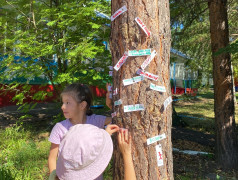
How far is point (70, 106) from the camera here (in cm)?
227

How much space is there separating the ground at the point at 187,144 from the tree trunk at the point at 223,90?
0.35 meters

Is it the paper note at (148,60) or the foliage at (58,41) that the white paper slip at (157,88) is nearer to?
the paper note at (148,60)

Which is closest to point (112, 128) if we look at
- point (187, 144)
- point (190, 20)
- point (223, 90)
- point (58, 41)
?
point (223, 90)

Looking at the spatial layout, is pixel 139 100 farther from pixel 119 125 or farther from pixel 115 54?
pixel 115 54

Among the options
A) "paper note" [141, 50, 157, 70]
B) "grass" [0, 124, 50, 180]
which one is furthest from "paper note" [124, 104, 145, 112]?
"grass" [0, 124, 50, 180]

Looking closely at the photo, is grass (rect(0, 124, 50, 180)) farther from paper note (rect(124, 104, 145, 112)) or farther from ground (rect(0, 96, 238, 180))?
paper note (rect(124, 104, 145, 112))

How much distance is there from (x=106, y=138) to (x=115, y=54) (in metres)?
0.68

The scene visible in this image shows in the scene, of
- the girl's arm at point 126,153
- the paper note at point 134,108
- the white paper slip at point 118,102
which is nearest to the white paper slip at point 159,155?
the girl's arm at point 126,153

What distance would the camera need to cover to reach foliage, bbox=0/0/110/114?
512 centimetres

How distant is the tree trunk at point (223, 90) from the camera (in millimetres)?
4879

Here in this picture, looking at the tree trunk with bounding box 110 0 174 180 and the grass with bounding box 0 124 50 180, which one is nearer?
the tree trunk with bounding box 110 0 174 180

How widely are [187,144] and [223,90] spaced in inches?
87.1

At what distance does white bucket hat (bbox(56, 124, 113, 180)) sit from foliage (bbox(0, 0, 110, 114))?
3.36 meters

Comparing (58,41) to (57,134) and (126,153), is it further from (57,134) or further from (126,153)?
(126,153)
